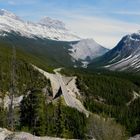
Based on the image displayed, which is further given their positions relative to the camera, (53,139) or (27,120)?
(27,120)

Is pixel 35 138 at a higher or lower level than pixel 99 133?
higher

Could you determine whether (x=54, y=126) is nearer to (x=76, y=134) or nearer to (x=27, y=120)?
(x=27, y=120)

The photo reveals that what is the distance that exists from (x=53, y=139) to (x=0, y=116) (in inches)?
2984

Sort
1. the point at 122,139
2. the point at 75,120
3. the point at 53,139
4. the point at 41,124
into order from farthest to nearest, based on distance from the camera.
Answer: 1. the point at 75,120
2. the point at 41,124
3. the point at 122,139
4. the point at 53,139

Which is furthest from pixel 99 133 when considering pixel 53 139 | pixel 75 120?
→ pixel 75 120

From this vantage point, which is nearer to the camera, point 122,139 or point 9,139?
point 9,139

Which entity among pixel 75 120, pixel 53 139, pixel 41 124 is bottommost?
pixel 75 120

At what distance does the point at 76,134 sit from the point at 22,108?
38.4m

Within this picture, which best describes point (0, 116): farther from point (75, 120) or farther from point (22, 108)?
point (75, 120)

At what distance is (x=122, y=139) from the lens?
88688 millimetres

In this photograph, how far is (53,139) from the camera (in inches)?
1881

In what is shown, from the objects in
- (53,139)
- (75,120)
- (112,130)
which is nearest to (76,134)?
(75,120)

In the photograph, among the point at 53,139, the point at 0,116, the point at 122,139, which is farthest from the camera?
the point at 0,116

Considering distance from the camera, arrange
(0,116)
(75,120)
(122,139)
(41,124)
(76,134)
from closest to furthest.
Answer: (122,139) < (41,124) < (0,116) < (76,134) < (75,120)
